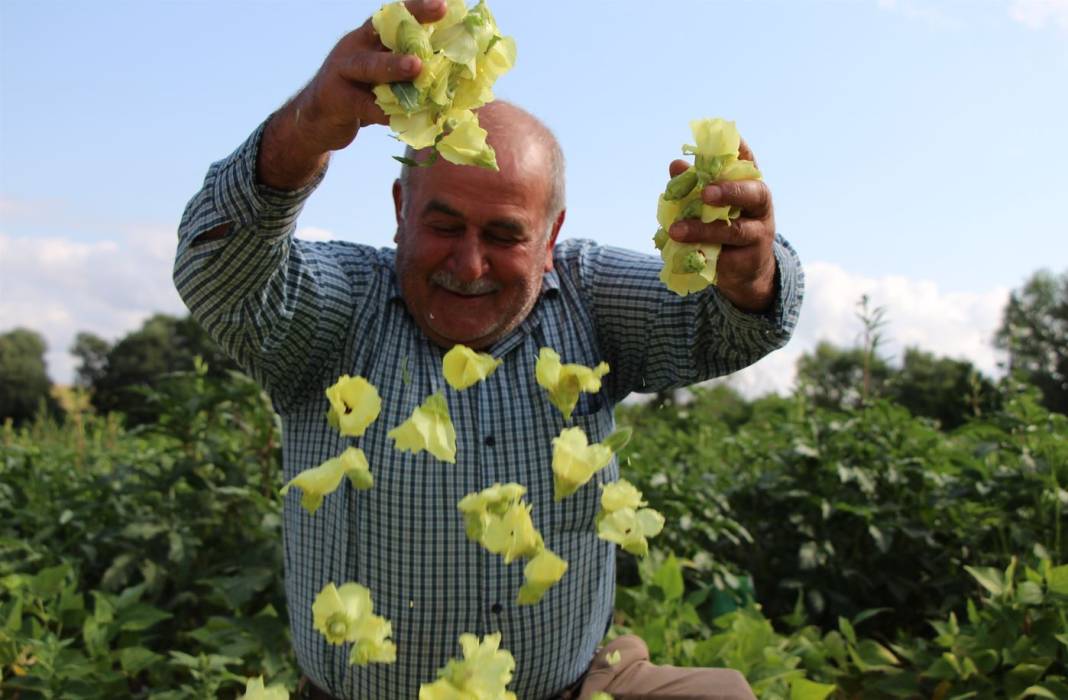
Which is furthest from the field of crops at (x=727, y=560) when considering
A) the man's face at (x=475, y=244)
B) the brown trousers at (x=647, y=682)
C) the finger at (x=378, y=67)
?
the finger at (x=378, y=67)

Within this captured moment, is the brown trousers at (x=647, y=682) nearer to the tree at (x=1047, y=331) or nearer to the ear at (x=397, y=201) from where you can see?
the ear at (x=397, y=201)

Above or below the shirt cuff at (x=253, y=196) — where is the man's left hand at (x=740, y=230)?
below

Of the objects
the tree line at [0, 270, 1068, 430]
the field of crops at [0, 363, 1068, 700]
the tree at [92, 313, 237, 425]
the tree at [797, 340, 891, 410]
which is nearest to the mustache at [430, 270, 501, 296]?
the field of crops at [0, 363, 1068, 700]

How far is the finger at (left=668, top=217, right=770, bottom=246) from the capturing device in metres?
1.20

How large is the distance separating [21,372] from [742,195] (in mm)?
40803

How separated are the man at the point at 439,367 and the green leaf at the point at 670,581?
0.62 metres

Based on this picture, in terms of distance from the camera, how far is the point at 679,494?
307 cm

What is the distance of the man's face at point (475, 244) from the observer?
171 centimetres

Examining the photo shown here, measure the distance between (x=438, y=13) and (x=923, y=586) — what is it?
9.20ft

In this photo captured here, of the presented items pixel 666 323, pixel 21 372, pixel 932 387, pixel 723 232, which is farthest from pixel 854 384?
pixel 21 372

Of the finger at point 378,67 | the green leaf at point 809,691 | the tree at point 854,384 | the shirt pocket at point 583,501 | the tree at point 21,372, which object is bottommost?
the green leaf at point 809,691

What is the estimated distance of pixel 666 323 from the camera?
183cm

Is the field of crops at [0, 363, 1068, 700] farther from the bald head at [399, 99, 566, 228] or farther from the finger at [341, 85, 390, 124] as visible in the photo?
the finger at [341, 85, 390, 124]

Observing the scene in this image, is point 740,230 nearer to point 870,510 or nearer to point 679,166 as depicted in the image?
point 679,166
